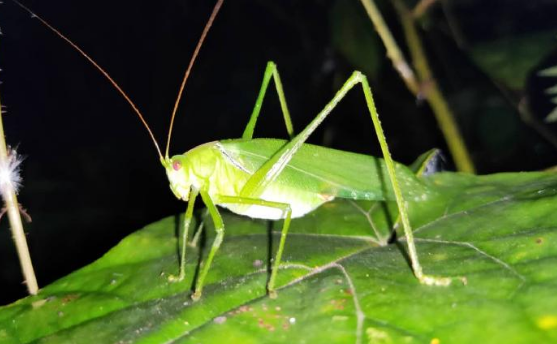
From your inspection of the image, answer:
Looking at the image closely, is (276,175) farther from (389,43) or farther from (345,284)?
(389,43)

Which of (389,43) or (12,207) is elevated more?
(389,43)

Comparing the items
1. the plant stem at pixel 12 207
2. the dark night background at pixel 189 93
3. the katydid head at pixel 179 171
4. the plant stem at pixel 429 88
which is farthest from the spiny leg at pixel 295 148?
the dark night background at pixel 189 93

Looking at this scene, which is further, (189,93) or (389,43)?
(189,93)

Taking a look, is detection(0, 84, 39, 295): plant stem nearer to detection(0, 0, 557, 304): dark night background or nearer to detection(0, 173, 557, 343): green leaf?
detection(0, 173, 557, 343): green leaf

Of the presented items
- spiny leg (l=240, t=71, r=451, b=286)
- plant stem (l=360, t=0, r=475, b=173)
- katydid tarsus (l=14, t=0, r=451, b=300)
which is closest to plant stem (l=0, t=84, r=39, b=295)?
katydid tarsus (l=14, t=0, r=451, b=300)

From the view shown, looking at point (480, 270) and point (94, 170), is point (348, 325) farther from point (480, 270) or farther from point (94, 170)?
point (94, 170)

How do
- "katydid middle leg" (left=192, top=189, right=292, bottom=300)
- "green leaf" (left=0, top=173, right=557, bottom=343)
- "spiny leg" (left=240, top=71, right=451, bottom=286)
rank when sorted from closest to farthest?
"green leaf" (left=0, top=173, right=557, bottom=343), "katydid middle leg" (left=192, top=189, right=292, bottom=300), "spiny leg" (left=240, top=71, right=451, bottom=286)

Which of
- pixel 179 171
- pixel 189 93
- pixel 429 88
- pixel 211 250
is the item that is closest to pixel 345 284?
pixel 211 250
